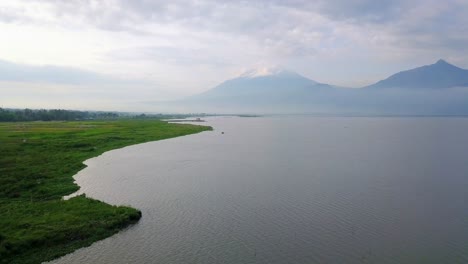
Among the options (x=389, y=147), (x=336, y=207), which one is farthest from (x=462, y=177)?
(x=389, y=147)

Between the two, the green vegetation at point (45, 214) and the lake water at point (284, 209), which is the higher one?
the green vegetation at point (45, 214)

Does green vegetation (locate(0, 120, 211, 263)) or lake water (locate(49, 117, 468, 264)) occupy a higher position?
green vegetation (locate(0, 120, 211, 263))

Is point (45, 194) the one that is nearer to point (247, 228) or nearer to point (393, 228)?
point (247, 228)

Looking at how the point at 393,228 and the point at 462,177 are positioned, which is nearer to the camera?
the point at 393,228

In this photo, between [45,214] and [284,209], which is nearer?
[45,214]

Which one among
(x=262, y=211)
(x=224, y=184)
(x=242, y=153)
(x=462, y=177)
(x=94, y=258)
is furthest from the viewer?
(x=242, y=153)

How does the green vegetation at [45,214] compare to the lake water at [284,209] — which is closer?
the green vegetation at [45,214]

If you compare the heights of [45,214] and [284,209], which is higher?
[45,214]

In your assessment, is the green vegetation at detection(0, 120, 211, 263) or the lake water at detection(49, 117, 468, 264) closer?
the green vegetation at detection(0, 120, 211, 263)
